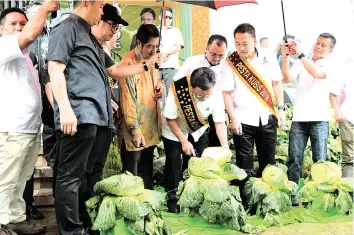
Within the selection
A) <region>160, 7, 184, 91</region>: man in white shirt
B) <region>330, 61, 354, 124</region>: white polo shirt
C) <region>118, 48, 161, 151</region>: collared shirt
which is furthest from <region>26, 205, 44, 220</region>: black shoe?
<region>330, 61, 354, 124</region>: white polo shirt

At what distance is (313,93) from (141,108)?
198 centimetres

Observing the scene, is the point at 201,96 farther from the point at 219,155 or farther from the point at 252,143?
the point at 252,143

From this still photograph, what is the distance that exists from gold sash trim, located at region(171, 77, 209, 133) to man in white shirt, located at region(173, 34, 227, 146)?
50 cm

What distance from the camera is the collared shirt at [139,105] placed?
4203 millimetres

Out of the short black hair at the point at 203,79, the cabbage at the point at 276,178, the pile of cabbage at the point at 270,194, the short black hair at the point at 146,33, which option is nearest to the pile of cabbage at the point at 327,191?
the pile of cabbage at the point at 270,194

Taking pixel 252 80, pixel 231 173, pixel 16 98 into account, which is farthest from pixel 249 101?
pixel 16 98

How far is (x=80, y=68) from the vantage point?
3205mm

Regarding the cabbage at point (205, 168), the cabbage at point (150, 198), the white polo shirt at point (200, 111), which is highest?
the white polo shirt at point (200, 111)

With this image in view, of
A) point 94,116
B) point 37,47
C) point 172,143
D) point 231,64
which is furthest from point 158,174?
point 94,116

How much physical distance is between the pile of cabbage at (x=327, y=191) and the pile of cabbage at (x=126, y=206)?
5.42 ft

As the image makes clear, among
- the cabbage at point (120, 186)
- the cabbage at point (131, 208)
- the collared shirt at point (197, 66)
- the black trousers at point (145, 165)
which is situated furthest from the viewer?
the collared shirt at point (197, 66)

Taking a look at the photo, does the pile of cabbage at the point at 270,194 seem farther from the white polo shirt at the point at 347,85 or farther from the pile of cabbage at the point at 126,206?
the white polo shirt at the point at 347,85

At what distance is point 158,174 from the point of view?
215 inches

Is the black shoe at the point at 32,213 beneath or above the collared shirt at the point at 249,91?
beneath
